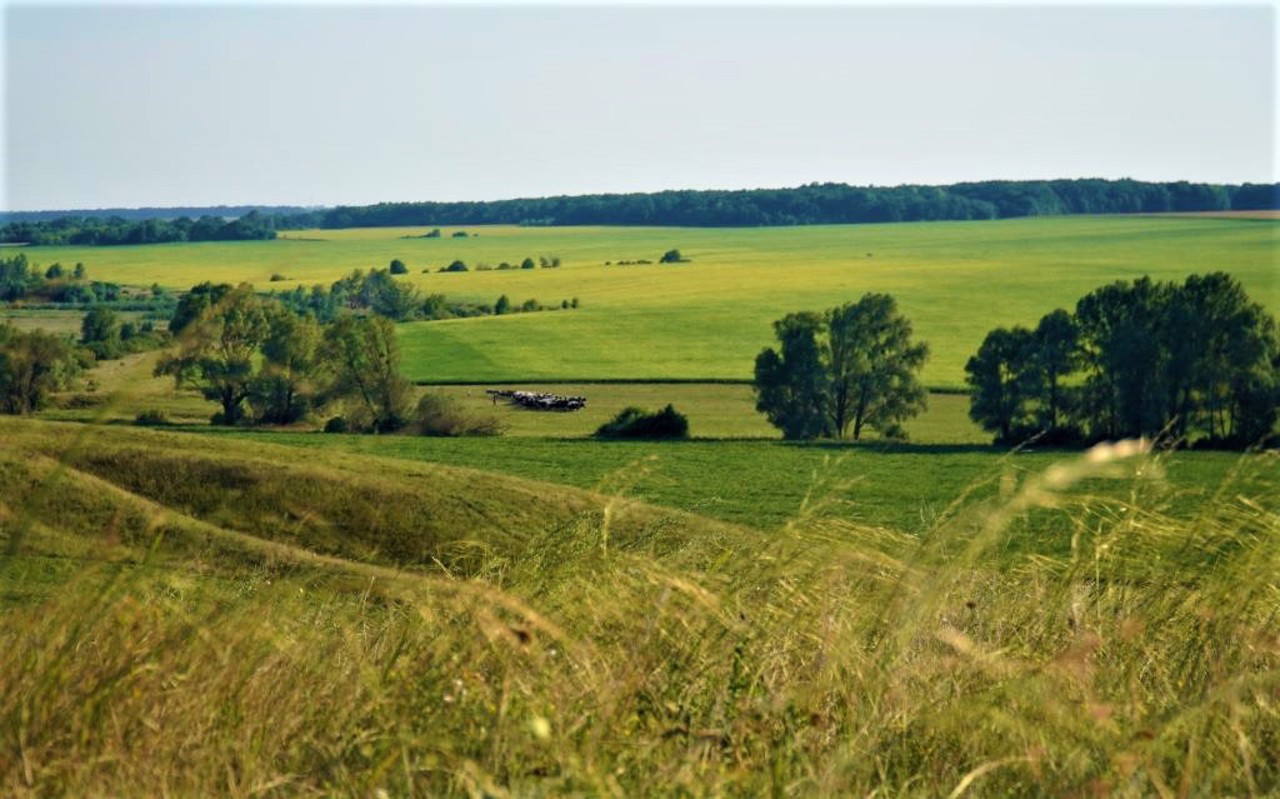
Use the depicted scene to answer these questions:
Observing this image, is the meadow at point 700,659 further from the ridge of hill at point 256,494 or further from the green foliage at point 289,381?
the green foliage at point 289,381

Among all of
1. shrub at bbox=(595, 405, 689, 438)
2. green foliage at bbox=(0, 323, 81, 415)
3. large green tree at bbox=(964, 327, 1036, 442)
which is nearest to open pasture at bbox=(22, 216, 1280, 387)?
green foliage at bbox=(0, 323, 81, 415)

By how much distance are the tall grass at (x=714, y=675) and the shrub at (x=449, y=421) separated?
203 ft

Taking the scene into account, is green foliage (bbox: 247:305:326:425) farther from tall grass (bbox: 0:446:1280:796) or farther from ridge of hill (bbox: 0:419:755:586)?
tall grass (bbox: 0:446:1280:796)

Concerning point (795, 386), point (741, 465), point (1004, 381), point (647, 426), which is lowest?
point (741, 465)

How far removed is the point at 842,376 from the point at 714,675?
70874 mm

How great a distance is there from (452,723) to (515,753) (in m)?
0.30

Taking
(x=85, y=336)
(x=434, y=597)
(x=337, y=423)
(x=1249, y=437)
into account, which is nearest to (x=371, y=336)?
(x=337, y=423)

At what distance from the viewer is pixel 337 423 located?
228 ft

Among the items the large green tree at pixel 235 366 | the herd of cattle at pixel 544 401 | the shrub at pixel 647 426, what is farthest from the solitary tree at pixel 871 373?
the large green tree at pixel 235 366

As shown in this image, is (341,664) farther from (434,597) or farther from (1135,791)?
(1135,791)

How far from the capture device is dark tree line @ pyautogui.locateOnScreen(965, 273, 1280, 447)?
60.9 m

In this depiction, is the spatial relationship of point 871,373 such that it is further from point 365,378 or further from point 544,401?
point 365,378

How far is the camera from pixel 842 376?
73.9 m

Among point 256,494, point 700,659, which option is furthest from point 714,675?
point 256,494
